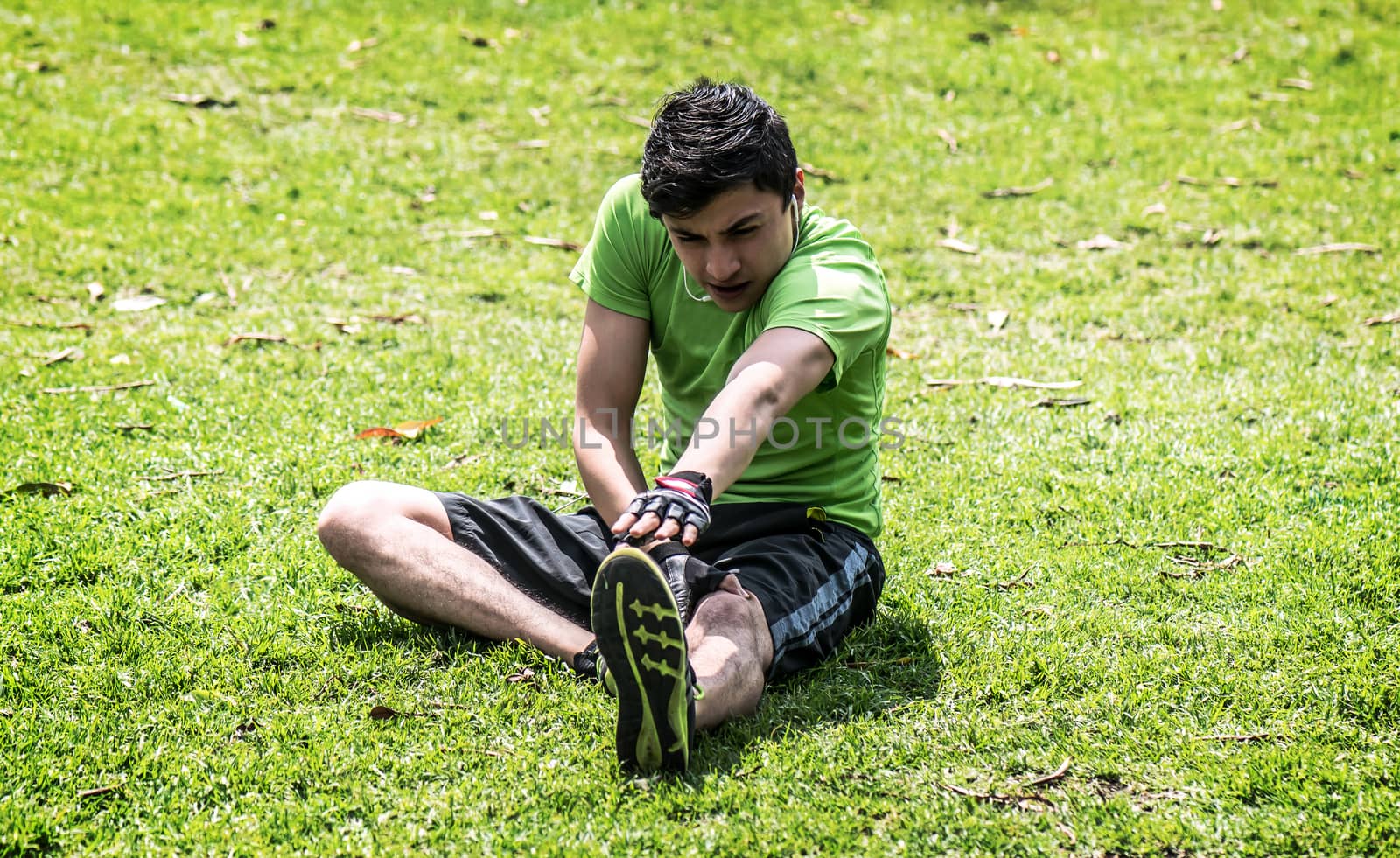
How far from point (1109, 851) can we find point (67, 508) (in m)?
3.39

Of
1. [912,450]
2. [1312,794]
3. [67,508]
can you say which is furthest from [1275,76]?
[67,508]

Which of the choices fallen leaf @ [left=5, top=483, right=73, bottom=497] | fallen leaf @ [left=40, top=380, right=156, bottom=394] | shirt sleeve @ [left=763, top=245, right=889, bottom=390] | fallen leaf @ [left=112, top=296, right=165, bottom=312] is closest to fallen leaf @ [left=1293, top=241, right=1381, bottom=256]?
shirt sleeve @ [left=763, top=245, right=889, bottom=390]

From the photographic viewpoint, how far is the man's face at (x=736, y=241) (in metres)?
3.01

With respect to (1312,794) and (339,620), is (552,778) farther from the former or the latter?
(1312,794)

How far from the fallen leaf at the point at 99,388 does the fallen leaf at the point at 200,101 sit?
420 cm

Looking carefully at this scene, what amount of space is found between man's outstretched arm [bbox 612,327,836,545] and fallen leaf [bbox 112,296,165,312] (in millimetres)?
4351

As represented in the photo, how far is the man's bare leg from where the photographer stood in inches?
127

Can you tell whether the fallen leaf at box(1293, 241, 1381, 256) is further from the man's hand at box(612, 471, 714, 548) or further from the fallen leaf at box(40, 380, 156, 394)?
the fallen leaf at box(40, 380, 156, 394)

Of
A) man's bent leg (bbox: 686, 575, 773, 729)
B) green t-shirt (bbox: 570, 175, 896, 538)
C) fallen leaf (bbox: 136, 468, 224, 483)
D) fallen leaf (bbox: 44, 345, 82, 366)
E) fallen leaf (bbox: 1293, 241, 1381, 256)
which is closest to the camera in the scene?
man's bent leg (bbox: 686, 575, 773, 729)

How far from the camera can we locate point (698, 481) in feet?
9.00

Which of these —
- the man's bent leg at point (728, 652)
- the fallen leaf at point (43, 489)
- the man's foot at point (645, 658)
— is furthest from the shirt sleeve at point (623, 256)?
the fallen leaf at point (43, 489)

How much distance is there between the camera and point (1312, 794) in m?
2.63

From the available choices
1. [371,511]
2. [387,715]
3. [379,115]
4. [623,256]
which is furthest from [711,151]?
[379,115]

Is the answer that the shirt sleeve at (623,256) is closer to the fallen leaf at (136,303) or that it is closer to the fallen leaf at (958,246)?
the fallen leaf at (136,303)
